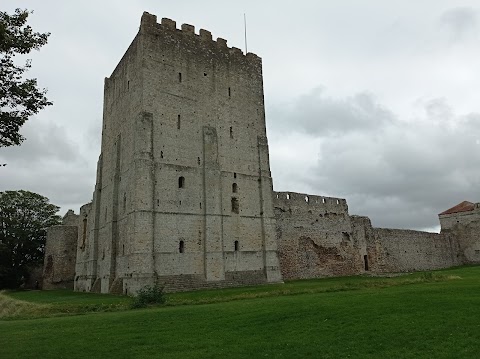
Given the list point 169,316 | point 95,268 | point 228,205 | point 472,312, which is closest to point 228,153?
point 228,205

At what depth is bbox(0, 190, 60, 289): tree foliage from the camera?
3734 centimetres

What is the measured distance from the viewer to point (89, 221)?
32375mm

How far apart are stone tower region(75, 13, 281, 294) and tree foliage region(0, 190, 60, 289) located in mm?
10680

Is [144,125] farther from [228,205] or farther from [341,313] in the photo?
[341,313]

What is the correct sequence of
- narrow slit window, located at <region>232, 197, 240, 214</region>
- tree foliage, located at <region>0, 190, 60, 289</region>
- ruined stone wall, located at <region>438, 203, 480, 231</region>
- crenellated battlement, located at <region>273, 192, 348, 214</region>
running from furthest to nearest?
ruined stone wall, located at <region>438, 203, 480, 231</region>
tree foliage, located at <region>0, 190, 60, 289</region>
crenellated battlement, located at <region>273, 192, 348, 214</region>
narrow slit window, located at <region>232, 197, 240, 214</region>

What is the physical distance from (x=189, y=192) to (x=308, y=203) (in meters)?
10.9

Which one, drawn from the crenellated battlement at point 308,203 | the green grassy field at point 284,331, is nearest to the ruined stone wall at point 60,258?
the crenellated battlement at point 308,203

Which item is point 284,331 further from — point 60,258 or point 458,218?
point 458,218

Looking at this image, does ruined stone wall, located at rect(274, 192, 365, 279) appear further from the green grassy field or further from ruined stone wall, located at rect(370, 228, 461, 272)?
the green grassy field

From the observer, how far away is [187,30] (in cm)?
2823

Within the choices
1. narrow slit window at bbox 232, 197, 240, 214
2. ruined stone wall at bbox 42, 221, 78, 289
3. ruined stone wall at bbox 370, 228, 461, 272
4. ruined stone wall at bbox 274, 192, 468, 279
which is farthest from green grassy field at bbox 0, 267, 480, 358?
ruined stone wall at bbox 370, 228, 461, 272

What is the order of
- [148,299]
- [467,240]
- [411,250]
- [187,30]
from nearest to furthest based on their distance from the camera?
[148,299] → [187,30] → [411,250] → [467,240]

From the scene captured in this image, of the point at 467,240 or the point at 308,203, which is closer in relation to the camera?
the point at 308,203

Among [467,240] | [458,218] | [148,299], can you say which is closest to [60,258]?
[148,299]
